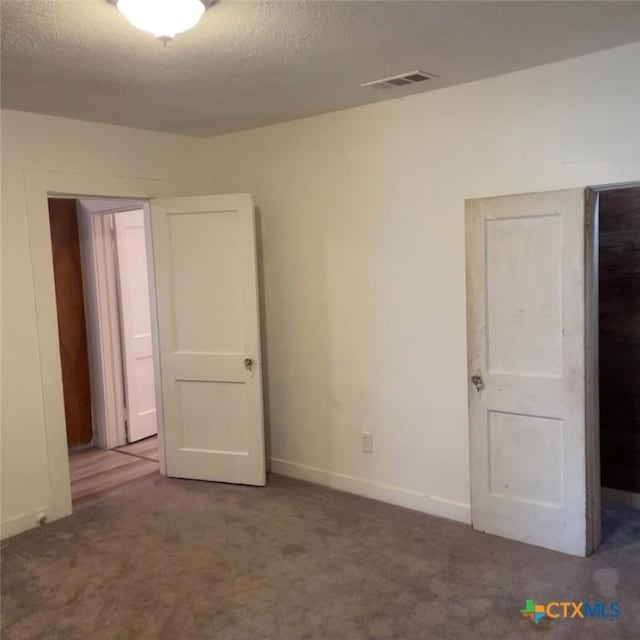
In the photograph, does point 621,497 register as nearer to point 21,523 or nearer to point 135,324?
point 21,523

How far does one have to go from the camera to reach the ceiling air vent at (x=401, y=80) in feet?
9.95

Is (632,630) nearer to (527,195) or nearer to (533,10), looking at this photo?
(527,195)

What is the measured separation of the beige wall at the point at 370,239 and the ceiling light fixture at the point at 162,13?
5.73ft

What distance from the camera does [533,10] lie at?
2.27 meters

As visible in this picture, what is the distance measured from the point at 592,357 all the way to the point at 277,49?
6.81 feet

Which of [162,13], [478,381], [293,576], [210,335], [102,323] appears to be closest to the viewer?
[162,13]

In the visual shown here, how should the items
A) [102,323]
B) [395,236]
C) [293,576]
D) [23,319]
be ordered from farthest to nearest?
[102,323] → [395,236] → [23,319] → [293,576]

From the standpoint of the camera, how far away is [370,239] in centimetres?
372

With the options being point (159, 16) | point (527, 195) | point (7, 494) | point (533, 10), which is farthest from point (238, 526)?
point (533, 10)

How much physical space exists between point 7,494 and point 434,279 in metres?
2.72

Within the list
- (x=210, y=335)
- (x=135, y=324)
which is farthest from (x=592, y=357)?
(x=135, y=324)

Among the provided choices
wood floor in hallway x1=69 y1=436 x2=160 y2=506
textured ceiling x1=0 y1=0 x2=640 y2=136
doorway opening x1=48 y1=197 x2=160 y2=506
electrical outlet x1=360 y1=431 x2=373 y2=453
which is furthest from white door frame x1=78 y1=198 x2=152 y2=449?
electrical outlet x1=360 y1=431 x2=373 y2=453

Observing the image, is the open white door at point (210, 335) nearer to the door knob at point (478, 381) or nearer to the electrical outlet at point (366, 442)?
the electrical outlet at point (366, 442)

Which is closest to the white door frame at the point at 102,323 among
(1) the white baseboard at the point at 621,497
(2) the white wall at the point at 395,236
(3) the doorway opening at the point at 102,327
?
(3) the doorway opening at the point at 102,327
